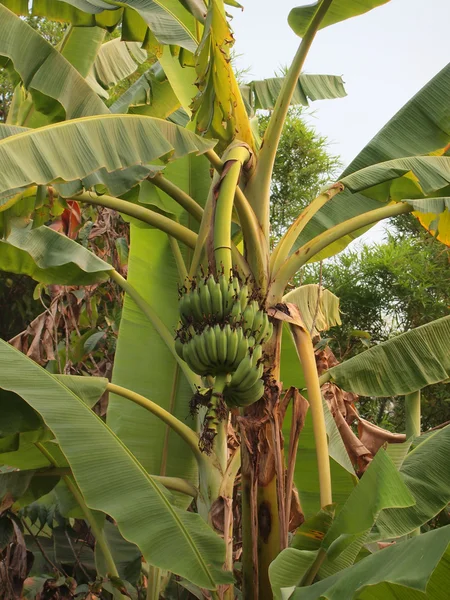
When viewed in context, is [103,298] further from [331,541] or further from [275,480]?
[331,541]

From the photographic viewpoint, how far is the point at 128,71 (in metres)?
3.16

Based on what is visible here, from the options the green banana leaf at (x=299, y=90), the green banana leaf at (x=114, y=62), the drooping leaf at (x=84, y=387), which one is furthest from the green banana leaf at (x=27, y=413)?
the green banana leaf at (x=114, y=62)

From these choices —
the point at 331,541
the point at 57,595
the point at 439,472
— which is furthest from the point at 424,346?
the point at 57,595

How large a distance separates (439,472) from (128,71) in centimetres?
231

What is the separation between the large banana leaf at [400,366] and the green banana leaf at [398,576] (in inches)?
32.5

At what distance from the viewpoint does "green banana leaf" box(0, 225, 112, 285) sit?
229 cm

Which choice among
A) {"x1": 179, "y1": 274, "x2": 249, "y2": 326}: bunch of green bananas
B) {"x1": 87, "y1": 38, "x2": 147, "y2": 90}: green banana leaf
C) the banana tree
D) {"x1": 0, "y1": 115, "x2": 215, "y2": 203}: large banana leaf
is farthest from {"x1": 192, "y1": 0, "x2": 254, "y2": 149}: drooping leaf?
{"x1": 87, "y1": 38, "x2": 147, "y2": 90}: green banana leaf

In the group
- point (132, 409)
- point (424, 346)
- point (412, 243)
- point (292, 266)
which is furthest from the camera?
point (412, 243)

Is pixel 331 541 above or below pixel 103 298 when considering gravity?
below

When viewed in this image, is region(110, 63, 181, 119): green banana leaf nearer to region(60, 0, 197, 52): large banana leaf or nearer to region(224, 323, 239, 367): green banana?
region(60, 0, 197, 52): large banana leaf

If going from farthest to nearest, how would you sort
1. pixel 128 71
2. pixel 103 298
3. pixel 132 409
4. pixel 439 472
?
1. pixel 103 298
2. pixel 128 71
3. pixel 132 409
4. pixel 439 472

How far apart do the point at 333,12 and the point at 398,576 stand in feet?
5.79

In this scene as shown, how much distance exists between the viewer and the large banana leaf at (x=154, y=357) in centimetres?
238

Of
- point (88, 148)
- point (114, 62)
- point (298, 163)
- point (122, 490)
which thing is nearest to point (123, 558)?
point (122, 490)
